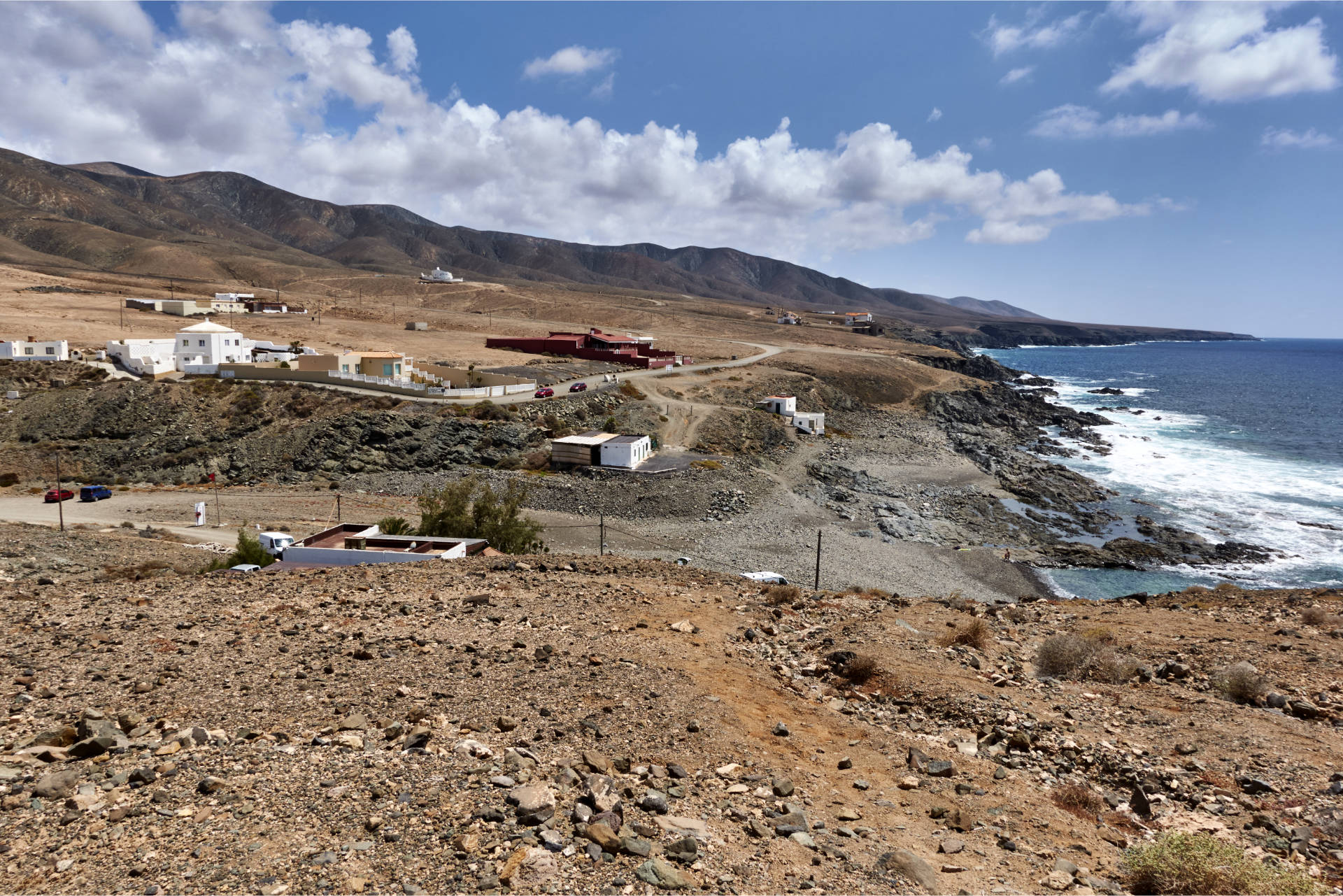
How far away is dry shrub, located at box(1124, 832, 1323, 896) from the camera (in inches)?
247

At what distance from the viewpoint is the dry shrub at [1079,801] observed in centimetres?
808

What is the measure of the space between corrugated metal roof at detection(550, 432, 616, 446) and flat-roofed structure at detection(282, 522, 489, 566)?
19619 millimetres

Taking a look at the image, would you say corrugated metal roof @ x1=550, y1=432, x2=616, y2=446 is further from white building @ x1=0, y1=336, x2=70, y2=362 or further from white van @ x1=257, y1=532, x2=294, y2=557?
white building @ x1=0, y1=336, x2=70, y2=362

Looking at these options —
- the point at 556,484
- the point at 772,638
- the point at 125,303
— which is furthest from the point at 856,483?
the point at 125,303

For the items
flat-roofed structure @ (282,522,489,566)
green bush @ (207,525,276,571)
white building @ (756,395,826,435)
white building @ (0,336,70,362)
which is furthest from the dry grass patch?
white building @ (0,336,70,362)

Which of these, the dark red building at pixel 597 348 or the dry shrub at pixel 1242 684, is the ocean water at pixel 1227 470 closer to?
the dry shrub at pixel 1242 684

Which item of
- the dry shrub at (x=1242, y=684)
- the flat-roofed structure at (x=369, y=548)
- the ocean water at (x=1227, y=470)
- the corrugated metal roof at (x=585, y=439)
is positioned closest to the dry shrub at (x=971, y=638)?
the dry shrub at (x=1242, y=684)

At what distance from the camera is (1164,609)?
671 inches

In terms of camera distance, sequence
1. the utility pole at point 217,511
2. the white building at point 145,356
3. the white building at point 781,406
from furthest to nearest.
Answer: the white building at point 781,406 < the white building at point 145,356 < the utility pole at point 217,511

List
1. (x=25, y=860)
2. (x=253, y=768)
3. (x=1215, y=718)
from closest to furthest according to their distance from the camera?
(x=25, y=860)
(x=253, y=768)
(x=1215, y=718)

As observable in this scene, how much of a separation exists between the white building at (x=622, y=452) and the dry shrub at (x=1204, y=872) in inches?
1362

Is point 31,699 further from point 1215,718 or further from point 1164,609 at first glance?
point 1164,609

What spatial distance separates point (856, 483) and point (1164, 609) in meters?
27.6

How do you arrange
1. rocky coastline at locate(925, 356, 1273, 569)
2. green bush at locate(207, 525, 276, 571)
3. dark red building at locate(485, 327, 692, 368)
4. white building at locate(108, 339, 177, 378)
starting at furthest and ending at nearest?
dark red building at locate(485, 327, 692, 368) < white building at locate(108, 339, 177, 378) < rocky coastline at locate(925, 356, 1273, 569) < green bush at locate(207, 525, 276, 571)
